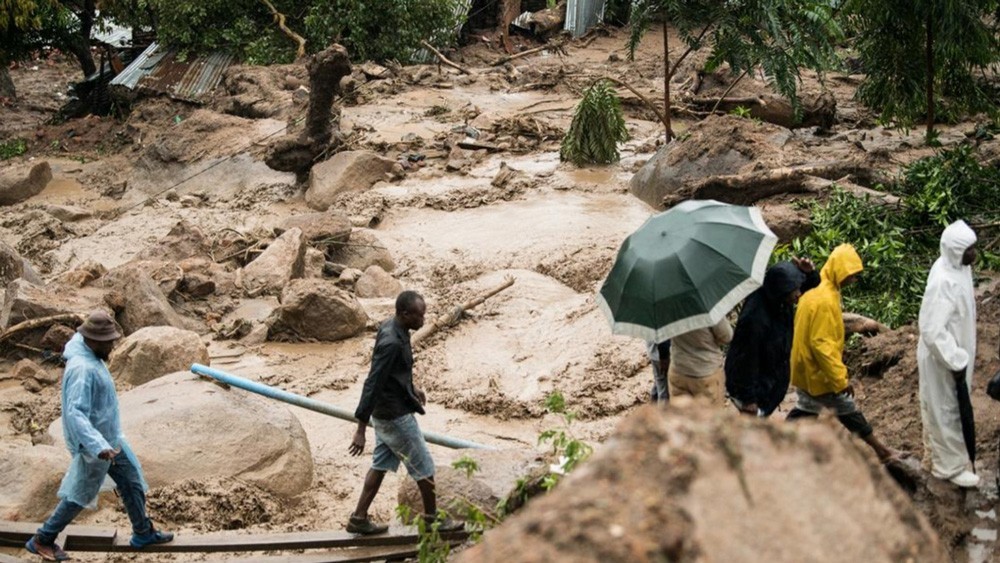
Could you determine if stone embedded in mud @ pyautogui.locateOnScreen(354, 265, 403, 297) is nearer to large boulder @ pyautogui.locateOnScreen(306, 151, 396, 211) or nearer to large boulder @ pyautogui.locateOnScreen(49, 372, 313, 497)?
large boulder @ pyautogui.locateOnScreen(306, 151, 396, 211)

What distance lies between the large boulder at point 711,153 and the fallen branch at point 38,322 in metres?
6.52

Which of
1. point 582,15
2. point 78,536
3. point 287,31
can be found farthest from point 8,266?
point 582,15

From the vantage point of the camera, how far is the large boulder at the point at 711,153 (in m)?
13.0

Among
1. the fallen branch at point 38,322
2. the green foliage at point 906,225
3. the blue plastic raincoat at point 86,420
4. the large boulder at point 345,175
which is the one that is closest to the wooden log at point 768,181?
the green foliage at point 906,225

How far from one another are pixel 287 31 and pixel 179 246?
9.67 m

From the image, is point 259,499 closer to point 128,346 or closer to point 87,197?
point 128,346

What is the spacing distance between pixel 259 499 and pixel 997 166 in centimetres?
724

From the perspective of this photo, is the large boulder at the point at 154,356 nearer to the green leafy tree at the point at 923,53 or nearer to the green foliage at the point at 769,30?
the green foliage at the point at 769,30

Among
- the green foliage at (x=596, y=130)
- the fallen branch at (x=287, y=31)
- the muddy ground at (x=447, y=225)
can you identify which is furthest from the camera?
the fallen branch at (x=287, y=31)

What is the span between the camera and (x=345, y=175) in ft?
55.2

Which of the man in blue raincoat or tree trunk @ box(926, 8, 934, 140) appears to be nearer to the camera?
the man in blue raincoat

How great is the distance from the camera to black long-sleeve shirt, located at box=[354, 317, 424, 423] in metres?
6.13

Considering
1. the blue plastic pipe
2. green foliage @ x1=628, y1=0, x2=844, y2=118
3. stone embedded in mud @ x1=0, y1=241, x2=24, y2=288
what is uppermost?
green foliage @ x1=628, y1=0, x2=844, y2=118

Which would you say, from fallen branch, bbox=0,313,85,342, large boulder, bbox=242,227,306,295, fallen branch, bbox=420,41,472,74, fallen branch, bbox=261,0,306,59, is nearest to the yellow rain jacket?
fallen branch, bbox=0,313,85,342
